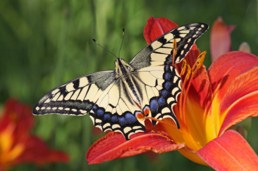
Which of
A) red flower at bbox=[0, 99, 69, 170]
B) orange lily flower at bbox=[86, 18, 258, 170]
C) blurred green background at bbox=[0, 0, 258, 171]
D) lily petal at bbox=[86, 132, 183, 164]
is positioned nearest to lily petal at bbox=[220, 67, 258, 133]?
orange lily flower at bbox=[86, 18, 258, 170]

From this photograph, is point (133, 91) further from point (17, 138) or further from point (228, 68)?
point (17, 138)

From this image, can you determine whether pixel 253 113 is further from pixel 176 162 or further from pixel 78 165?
pixel 78 165

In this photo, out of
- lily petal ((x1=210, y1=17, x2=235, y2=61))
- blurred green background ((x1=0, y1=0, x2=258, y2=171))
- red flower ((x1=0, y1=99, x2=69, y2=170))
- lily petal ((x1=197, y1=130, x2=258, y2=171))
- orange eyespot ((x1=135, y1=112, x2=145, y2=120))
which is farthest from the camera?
red flower ((x1=0, y1=99, x2=69, y2=170))

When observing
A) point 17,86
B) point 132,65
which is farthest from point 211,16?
point 132,65

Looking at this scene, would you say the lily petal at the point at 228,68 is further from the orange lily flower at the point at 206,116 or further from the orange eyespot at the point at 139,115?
the orange eyespot at the point at 139,115

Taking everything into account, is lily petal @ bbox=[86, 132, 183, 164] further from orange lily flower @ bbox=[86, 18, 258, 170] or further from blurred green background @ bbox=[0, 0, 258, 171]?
blurred green background @ bbox=[0, 0, 258, 171]

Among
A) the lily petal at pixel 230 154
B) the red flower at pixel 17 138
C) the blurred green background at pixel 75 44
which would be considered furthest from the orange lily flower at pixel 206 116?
the red flower at pixel 17 138
